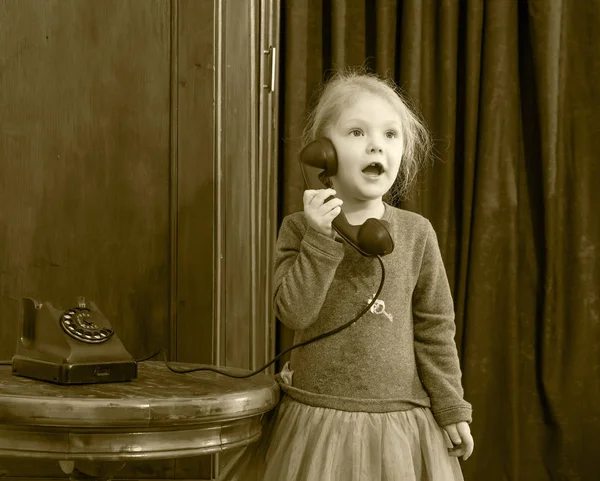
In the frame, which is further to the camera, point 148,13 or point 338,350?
point 148,13

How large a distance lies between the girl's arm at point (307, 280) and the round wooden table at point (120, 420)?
141 mm

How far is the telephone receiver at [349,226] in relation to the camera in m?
1.07

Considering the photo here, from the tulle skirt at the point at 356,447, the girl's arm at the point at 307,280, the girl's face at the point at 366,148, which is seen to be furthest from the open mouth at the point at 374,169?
the tulle skirt at the point at 356,447

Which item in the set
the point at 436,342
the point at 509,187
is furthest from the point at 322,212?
the point at 509,187

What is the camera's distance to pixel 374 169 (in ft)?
3.80

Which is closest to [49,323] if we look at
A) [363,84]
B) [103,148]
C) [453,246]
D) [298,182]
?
[103,148]

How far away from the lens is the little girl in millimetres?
1103

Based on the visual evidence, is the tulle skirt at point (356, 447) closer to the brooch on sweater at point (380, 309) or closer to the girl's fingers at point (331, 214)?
the brooch on sweater at point (380, 309)

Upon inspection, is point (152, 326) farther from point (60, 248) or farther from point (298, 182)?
point (298, 182)

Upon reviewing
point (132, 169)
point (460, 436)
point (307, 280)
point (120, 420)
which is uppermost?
point (132, 169)

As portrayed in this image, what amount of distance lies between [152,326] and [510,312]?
777 millimetres

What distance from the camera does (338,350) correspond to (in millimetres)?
1146

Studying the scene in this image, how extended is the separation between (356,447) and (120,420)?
34 cm

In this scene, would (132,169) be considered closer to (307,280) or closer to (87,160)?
(87,160)
